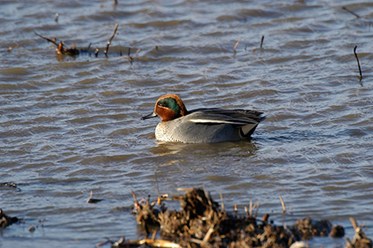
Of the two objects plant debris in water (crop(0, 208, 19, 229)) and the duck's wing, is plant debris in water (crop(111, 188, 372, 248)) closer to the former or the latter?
plant debris in water (crop(0, 208, 19, 229))

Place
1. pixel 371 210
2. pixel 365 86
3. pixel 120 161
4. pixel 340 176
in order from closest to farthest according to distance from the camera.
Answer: pixel 371 210
pixel 340 176
pixel 120 161
pixel 365 86

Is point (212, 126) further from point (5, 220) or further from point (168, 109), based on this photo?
point (5, 220)

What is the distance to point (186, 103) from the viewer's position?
10789 millimetres

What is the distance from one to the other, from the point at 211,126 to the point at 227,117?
0.61 ft

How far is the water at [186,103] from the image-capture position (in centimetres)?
749

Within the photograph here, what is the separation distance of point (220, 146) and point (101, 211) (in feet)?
Result: 7.97

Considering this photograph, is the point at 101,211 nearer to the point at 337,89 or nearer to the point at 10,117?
the point at 10,117

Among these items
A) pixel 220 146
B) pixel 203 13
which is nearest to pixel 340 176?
pixel 220 146

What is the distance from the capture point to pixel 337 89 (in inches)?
425

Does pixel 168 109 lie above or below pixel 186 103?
above

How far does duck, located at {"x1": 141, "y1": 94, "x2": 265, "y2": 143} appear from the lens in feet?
30.8

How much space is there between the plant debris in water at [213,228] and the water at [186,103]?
170 mm

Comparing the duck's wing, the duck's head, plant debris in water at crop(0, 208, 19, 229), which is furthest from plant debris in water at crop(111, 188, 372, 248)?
the duck's head

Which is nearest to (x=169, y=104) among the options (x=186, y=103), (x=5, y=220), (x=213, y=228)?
(x=186, y=103)
